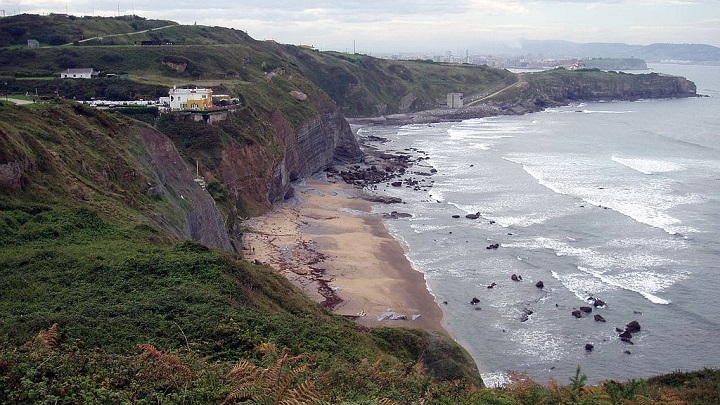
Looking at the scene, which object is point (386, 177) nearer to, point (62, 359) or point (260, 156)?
point (260, 156)

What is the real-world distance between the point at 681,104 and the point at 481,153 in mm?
73521

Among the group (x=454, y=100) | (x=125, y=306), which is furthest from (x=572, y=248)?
(x=454, y=100)

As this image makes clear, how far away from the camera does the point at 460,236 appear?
1751 inches

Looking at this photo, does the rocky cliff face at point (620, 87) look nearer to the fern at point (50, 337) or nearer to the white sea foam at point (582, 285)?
the white sea foam at point (582, 285)

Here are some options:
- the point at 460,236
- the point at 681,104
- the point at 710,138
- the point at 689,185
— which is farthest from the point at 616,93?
the point at 460,236

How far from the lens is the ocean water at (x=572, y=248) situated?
28312 mm

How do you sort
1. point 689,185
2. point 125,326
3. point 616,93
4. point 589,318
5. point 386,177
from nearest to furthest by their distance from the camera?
1. point 125,326
2. point 589,318
3. point 689,185
4. point 386,177
5. point 616,93

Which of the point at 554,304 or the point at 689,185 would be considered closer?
the point at 554,304

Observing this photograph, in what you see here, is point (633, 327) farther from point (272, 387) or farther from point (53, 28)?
point (53, 28)

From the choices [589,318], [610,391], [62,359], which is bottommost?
[589,318]

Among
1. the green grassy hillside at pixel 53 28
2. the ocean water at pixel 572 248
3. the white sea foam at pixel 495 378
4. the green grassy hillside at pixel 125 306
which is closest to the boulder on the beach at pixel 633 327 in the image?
the ocean water at pixel 572 248

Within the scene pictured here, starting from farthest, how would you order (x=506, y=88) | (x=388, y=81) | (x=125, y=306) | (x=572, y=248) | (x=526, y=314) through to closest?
(x=506, y=88)
(x=388, y=81)
(x=572, y=248)
(x=526, y=314)
(x=125, y=306)

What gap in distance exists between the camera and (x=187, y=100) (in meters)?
50.0

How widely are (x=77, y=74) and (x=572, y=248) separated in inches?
1731
